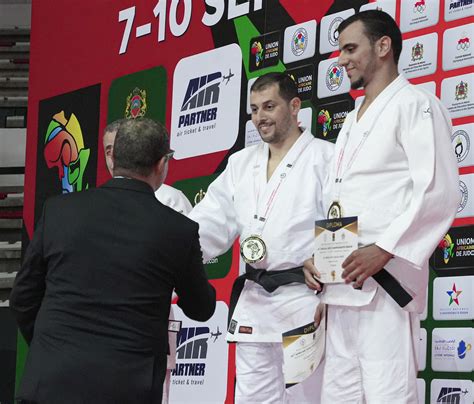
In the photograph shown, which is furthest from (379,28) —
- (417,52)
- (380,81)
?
(417,52)

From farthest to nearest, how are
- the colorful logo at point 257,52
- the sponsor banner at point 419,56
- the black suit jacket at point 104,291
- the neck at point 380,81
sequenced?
1. the colorful logo at point 257,52
2. the sponsor banner at point 419,56
3. the neck at point 380,81
4. the black suit jacket at point 104,291

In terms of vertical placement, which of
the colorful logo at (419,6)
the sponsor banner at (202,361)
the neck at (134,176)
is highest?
the colorful logo at (419,6)

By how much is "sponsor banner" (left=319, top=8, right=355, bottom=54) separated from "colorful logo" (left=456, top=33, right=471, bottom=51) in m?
0.80

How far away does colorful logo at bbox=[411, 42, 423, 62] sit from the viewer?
181 inches

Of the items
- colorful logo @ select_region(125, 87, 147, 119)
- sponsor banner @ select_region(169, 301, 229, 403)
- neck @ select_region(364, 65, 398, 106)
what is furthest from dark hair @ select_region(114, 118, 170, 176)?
colorful logo @ select_region(125, 87, 147, 119)

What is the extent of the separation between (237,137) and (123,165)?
9.85 ft

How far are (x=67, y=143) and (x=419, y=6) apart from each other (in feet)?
11.3

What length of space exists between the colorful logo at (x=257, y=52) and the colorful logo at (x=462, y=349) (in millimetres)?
2208

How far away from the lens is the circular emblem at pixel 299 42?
528cm

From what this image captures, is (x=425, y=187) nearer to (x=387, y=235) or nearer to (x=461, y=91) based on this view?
(x=387, y=235)

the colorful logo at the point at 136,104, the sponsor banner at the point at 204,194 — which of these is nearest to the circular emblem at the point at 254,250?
the sponsor banner at the point at 204,194

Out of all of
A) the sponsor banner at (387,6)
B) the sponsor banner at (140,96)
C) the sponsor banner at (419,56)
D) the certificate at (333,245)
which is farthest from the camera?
the sponsor banner at (140,96)

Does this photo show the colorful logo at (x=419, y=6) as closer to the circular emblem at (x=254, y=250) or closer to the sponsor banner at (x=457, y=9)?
the sponsor banner at (x=457, y=9)

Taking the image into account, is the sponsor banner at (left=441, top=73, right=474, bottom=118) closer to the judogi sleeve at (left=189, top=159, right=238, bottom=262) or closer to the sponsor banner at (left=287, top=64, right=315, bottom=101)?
the sponsor banner at (left=287, top=64, right=315, bottom=101)
